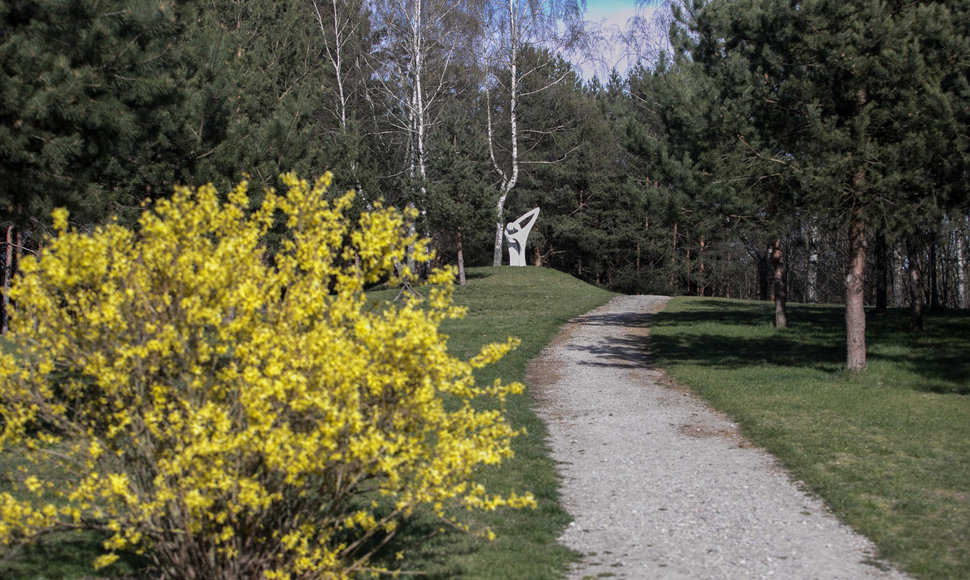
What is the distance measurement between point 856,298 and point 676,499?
7.17 m

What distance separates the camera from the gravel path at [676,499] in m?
5.38

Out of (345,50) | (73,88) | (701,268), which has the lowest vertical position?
(701,268)

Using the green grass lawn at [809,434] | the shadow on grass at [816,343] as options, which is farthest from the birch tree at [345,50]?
the green grass lawn at [809,434]

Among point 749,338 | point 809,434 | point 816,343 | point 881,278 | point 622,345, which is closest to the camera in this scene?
point 809,434

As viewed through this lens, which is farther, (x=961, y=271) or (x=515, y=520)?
(x=961, y=271)

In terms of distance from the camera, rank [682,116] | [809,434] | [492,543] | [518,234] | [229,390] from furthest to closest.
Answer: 1. [518,234]
2. [682,116]
3. [809,434]
4. [492,543]
5. [229,390]

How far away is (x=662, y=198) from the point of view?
18141 millimetres

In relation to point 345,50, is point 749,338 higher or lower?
lower

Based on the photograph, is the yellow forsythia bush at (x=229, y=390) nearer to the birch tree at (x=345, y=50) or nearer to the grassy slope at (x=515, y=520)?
the grassy slope at (x=515, y=520)

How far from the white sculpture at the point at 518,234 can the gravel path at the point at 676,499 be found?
86.0 ft

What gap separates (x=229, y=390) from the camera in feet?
13.7

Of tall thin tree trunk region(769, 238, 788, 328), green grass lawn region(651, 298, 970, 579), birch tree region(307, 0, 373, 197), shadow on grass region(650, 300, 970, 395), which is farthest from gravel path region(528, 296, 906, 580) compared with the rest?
birch tree region(307, 0, 373, 197)

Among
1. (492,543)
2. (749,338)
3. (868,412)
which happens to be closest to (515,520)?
(492,543)

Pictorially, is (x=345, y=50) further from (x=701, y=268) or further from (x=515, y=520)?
(x=515, y=520)
